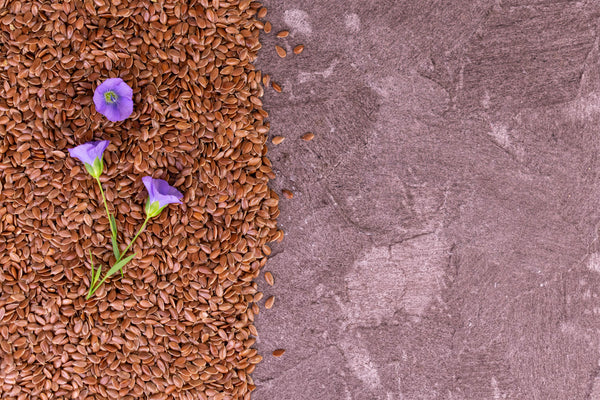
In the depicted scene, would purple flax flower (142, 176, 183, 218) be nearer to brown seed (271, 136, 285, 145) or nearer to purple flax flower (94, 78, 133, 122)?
purple flax flower (94, 78, 133, 122)

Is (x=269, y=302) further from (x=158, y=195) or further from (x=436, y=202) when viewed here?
(x=436, y=202)

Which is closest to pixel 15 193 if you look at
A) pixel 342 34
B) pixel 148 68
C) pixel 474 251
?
pixel 148 68

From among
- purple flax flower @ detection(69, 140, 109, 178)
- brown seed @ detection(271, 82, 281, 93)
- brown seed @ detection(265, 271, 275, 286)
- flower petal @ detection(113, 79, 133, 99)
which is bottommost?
brown seed @ detection(265, 271, 275, 286)

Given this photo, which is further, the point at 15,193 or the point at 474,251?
the point at 474,251

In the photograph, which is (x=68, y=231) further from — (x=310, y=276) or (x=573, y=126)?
(x=573, y=126)

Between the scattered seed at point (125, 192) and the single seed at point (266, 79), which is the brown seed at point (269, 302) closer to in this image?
the scattered seed at point (125, 192)

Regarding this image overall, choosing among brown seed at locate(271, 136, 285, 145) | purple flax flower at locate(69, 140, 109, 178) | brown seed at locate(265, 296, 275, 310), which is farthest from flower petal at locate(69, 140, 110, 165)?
brown seed at locate(265, 296, 275, 310)

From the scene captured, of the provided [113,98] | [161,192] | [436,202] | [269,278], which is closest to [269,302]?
[269,278]

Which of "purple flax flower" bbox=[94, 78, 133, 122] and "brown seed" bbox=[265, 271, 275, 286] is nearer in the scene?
"purple flax flower" bbox=[94, 78, 133, 122]

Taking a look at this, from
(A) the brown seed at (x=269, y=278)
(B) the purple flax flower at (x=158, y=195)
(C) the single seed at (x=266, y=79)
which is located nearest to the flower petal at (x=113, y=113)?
(B) the purple flax flower at (x=158, y=195)
